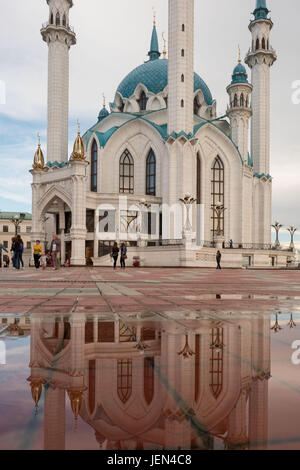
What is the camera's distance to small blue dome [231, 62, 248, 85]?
49344mm

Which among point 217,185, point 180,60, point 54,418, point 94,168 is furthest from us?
point 217,185

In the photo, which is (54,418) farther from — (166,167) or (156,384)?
(166,167)

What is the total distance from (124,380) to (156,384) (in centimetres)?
15

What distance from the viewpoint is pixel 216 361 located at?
217 cm

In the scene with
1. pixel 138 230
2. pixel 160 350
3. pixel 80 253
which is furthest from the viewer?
pixel 138 230

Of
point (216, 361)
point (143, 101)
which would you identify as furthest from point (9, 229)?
point (216, 361)

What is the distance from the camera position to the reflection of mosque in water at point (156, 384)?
125 centimetres

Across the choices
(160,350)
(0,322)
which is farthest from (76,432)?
(0,322)

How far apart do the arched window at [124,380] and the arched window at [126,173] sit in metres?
44.2

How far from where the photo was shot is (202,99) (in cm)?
5331

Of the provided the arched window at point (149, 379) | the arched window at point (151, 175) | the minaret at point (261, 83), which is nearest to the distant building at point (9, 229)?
the arched window at point (151, 175)

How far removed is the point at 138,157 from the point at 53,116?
31.5ft

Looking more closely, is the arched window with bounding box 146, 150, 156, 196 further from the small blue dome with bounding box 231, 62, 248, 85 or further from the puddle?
the puddle
